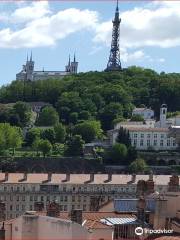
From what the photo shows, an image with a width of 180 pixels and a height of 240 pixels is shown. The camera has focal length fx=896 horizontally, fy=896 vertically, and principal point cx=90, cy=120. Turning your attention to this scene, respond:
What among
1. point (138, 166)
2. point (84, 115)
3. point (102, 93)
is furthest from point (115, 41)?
point (138, 166)

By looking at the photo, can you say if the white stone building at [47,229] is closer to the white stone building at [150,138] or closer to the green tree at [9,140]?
the green tree at [9,140]

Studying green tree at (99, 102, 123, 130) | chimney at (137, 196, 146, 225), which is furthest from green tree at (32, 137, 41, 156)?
chimney at (137, 196, 146, 225)

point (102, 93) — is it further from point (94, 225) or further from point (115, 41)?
point (94, 225)

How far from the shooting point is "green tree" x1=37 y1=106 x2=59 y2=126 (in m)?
146

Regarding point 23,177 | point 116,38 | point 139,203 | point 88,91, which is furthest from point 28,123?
point 139,203

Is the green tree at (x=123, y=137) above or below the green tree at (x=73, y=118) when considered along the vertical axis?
below

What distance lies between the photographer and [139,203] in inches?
1287

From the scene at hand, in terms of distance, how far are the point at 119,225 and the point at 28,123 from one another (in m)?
119

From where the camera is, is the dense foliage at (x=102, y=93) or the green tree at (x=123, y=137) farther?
the dense foliage at (x=102, y=93)

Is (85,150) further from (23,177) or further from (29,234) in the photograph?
(29,234)

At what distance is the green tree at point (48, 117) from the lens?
146475 millimetres

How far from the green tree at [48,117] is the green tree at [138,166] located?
114 feet

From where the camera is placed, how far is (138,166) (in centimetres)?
10981

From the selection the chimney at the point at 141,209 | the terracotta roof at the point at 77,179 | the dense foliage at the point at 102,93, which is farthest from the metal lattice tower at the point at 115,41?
the chimney at the point at 141,209
